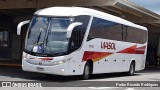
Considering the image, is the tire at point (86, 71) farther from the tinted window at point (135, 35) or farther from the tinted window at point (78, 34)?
the tinted window at point (135, 35)

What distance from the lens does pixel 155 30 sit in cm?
5041

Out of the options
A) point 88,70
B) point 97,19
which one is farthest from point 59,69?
point 97,19

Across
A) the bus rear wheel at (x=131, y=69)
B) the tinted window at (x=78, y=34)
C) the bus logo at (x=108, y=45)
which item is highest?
the tinted window at (x=78, y=34)

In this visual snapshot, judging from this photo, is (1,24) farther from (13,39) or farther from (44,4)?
(44,4)

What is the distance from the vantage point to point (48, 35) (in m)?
17.9

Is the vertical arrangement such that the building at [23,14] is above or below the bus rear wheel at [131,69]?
above

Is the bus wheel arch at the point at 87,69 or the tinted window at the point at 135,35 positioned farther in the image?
the tinted window at the point at 135,35

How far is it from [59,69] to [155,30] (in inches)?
1364

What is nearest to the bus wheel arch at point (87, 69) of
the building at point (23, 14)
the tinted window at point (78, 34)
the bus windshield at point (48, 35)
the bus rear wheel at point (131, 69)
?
the tinted window at point (78, 34)

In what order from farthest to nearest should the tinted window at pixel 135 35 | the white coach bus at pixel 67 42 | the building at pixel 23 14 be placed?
the building at pixel 23 14, the tinted window at pixel 135 35, the white coach bus at pixel 67 42

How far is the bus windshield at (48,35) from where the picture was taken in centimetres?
1758

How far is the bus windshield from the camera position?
17578 mm

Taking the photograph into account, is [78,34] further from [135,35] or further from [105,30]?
[135,35]

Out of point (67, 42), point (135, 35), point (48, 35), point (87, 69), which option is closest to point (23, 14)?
point (135, 35)
